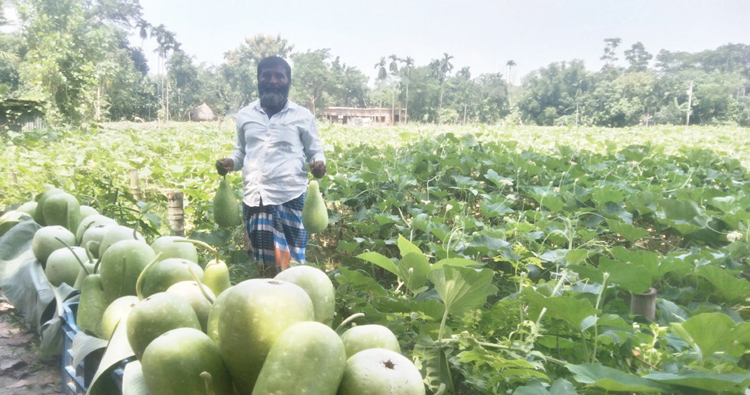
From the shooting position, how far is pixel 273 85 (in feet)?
10.2

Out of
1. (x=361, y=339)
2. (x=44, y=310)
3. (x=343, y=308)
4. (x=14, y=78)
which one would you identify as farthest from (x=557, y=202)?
(x=14, y=78)

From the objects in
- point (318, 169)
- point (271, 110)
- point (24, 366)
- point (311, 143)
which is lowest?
point (24, 366)

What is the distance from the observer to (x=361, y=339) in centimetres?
105

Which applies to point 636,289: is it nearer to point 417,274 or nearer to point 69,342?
point 417,274

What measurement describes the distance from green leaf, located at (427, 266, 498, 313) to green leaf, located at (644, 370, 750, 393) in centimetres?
39

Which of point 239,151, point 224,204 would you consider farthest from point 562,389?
point 239,151

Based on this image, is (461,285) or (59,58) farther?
(59,58)

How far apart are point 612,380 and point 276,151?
256cm

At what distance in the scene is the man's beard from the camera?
3.11m

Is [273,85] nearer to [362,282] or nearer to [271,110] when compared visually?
[271,110]

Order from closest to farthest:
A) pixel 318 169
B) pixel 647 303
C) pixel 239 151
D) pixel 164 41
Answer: pixel 647 303, pixel 318 169, pixel 239 151, pixel 164 41

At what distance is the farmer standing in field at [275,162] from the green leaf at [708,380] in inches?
89.9

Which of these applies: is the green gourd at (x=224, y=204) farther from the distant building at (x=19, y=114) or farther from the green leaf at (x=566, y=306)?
the distant building at (x=19, y=114)

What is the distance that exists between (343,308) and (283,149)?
1.99 meters
